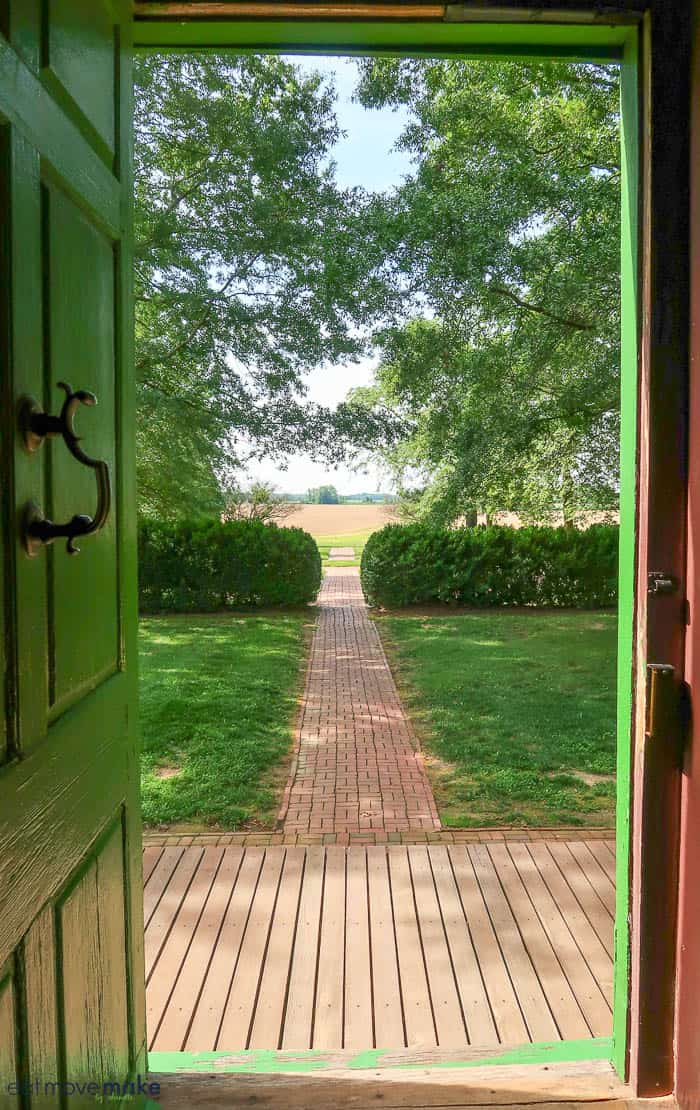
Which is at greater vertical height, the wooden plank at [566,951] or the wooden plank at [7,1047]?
the wooden plank at [7,1047]

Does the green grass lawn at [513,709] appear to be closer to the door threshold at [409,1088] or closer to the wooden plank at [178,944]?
the wooden plank at [178,944]

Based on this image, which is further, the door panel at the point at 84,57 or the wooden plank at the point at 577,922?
the wooden plank at the point at 577,922

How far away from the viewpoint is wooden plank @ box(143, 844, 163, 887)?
144 inches

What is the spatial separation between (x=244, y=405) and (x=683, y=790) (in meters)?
8.95

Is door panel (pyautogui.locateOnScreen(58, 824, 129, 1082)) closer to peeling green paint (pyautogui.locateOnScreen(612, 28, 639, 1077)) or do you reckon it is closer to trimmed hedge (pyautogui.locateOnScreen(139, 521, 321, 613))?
peeling green paint (pyautogui.locateOnScreen(612, 28, 639, 1077))

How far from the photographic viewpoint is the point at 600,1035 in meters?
2.38

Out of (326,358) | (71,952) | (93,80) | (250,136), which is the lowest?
(71,952)

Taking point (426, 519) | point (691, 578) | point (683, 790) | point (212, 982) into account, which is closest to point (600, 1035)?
point (683, 790)

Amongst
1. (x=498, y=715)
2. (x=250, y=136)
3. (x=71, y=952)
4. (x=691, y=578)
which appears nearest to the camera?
(x=71, y=952)

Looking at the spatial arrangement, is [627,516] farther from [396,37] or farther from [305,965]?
[305,965]

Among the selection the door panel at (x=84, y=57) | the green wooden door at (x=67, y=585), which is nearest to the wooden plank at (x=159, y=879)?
the green wooden door at (x=67, y=585)

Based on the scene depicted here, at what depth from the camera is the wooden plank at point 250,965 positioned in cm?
242

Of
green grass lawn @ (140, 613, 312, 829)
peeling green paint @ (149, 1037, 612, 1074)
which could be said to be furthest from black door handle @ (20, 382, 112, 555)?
green grass lawn @ (140, 613, 312, 829)

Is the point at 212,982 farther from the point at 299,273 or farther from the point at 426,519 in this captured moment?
the point at 426,519
